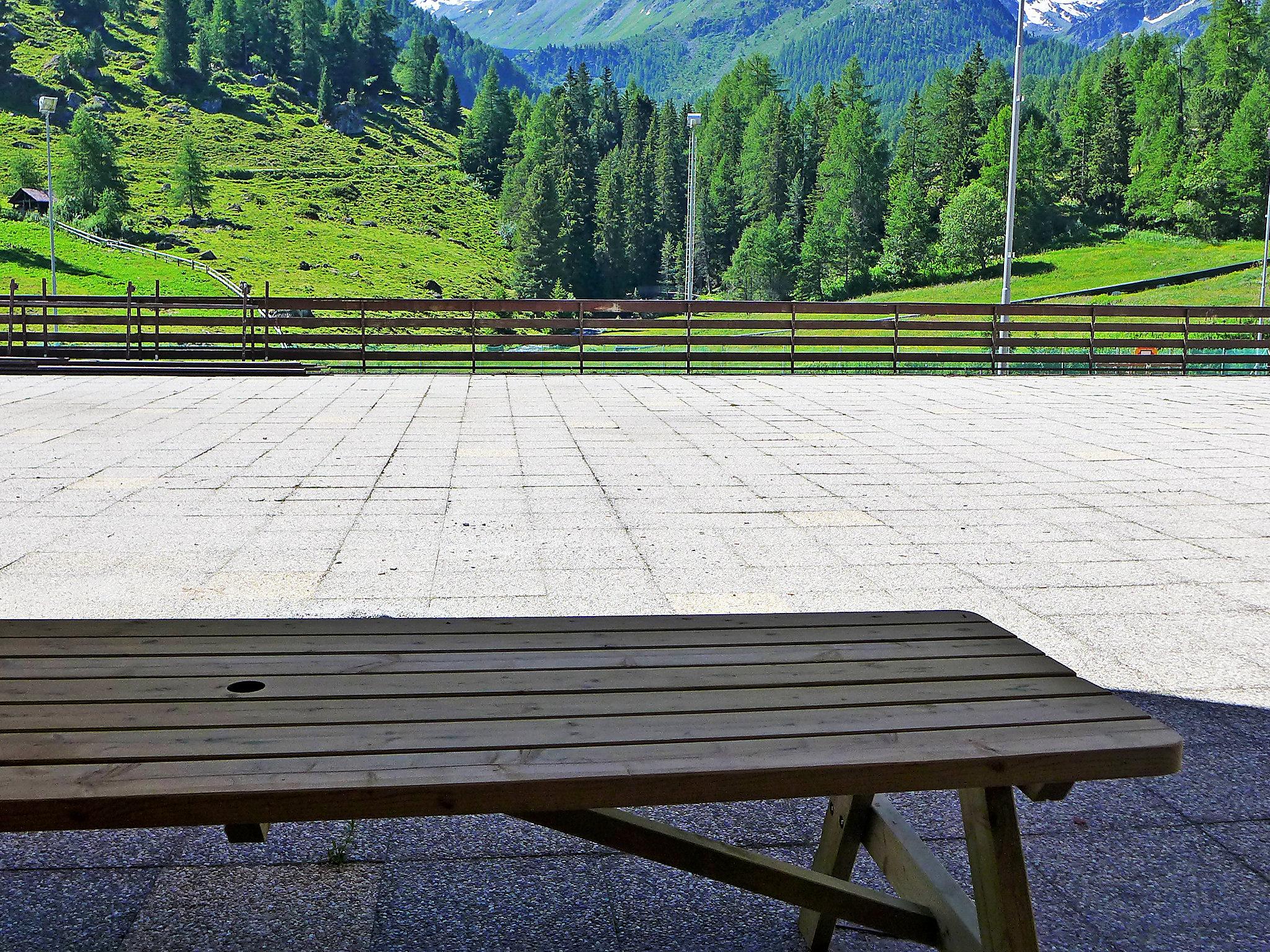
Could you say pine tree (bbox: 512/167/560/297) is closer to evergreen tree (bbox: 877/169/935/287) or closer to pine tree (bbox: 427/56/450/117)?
evergreen tree (bbox: 877/169/935/287)

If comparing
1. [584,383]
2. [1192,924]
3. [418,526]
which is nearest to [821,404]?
[584,383]

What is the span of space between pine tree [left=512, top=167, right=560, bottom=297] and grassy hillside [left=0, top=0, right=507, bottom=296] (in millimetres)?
2701

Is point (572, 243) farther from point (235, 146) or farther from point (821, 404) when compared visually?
point (821, 404)

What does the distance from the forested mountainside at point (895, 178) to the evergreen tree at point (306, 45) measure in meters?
41.6

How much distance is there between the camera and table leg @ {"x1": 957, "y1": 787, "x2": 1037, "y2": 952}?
6.22ft

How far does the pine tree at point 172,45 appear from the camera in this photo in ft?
418

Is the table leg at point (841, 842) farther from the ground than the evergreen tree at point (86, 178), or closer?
Answer: closer

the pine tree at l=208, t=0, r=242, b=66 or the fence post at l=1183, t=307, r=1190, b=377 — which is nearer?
the fence post at l=1183, t=307, r=1190, b=377

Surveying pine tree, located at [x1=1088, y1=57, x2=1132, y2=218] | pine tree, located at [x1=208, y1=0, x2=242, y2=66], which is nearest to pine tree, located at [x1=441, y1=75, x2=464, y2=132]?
pine tree, located at [x1=208, y1=0, x2=242, y2=66]

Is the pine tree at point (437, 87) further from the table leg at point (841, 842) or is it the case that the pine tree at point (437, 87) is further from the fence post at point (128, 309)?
the table leg at point (841, 842)

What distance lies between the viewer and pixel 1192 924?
2359 mm

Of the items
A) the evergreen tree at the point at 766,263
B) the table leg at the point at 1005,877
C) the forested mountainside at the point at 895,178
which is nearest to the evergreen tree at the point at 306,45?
the forested mountainside at the point at 895,178

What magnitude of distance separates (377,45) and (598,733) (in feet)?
521

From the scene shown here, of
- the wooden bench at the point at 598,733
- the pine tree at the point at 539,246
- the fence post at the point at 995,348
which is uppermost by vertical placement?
the pine tree at the point at 539,246
